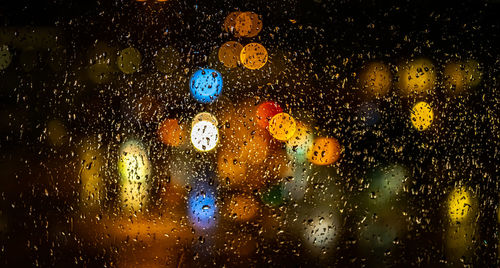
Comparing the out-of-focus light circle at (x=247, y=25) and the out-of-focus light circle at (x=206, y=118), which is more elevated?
the out-of-focus light circle at (x=247, y=25)

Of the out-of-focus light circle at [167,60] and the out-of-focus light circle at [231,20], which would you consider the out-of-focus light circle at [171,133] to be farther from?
the out-of-focus light circle at [231,20]

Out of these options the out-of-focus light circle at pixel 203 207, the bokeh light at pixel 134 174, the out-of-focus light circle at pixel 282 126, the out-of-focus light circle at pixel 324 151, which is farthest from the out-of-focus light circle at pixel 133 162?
the out-of-focus light circle at pixel 324 151

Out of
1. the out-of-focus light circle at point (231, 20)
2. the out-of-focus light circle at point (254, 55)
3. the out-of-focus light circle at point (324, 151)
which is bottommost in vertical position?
the out-of-focus light circle at point (324, 151)

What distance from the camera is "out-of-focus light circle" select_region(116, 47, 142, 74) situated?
1.22 meters

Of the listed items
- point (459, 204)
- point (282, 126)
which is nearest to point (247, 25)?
point (282, 126)

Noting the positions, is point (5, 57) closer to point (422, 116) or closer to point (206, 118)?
point (206, 118)

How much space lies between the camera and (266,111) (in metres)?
1.22

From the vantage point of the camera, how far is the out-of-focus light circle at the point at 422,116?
131cm

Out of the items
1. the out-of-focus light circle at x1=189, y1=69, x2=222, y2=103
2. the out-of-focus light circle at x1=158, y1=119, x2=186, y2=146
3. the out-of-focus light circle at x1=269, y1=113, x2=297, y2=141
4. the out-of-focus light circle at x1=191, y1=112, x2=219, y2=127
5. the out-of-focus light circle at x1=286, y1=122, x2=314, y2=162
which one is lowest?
the out-of-focus light circle at x1=286, y1=122, x2=314, y2=162

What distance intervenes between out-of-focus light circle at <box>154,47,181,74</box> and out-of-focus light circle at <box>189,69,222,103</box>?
2.4 inches

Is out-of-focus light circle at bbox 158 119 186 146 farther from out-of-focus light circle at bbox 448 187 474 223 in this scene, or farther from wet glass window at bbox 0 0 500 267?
out-of-focus light circle at bbox 448 187 474 223

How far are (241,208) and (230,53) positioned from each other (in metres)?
0.44

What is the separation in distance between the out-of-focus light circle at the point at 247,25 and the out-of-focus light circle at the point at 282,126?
244mm

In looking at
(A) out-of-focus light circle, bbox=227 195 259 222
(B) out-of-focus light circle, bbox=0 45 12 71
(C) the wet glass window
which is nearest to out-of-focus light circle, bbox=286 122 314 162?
(C) the wet glass window
